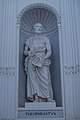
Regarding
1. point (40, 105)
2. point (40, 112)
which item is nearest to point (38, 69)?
point (40, 105)

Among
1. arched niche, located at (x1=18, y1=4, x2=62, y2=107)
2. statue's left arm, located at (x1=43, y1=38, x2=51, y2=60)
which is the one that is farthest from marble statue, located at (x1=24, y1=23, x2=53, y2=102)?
arched niche, located at (x1=18, y1=4, x2=62, y2=107)

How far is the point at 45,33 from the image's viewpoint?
7.63m

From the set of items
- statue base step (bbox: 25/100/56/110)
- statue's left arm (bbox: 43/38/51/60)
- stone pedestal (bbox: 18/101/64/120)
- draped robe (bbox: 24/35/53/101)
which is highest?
statue's left arm (bbox: 43/38/51/60)

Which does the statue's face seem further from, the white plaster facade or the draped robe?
the white plaster facade

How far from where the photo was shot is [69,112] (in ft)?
20.4

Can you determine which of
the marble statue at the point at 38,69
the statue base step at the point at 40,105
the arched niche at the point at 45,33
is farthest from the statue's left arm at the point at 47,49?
the statue base step at the point at 40,105

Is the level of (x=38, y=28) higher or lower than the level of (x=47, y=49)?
higher

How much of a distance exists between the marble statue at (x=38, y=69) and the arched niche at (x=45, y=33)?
8.6 inches

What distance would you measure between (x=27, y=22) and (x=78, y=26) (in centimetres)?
163

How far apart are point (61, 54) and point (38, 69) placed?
75 centimetres

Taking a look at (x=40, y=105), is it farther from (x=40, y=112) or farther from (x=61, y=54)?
(x=61, y=54)

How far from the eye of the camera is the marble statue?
666 cm

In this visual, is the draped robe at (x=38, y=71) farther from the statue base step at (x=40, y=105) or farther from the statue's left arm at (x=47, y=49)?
the statue base step at (x=40, y=105)

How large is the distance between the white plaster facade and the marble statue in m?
0.42
